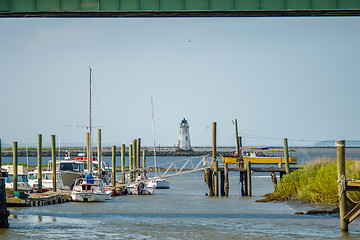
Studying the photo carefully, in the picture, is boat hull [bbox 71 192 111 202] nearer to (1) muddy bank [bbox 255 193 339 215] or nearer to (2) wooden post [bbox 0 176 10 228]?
(1) muddy bank [bbox 255 193 339 215]

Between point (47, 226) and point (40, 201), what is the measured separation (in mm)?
11843

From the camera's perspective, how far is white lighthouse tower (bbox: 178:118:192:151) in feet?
547

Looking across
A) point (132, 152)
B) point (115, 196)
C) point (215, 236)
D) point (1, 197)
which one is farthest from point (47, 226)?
point (132, 152)

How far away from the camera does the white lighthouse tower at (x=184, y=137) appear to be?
167 m

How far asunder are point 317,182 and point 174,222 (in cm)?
763

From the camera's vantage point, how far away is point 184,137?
173500 mm

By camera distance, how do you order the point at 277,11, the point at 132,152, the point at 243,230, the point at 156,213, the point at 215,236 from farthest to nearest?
the point at 132,152, the point at 156,213, the point at 243,230, the point at 215,236, the point at 277,11

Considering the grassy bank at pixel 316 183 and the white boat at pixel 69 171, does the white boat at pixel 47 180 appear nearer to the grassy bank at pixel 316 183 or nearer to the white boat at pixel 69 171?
the white boat at pixel 69 171

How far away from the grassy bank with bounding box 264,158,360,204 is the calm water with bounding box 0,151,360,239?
1.11 meters

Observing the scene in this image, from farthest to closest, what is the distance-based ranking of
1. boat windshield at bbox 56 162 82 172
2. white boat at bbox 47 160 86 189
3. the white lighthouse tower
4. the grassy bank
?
the white lighthouse tower, boat windshield at bbox 56 162 82 172, white boat at bbox 47 160 86 189, the grassy bank

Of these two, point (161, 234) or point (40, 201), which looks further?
point (40, 201)

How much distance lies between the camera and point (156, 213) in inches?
1321

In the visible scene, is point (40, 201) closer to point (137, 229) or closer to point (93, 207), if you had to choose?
point (93, 207)

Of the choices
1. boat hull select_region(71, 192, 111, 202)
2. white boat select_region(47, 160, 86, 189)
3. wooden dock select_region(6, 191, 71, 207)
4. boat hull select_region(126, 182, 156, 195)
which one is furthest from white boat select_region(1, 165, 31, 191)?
boat hull select_region(126, 182, 156, 195)
